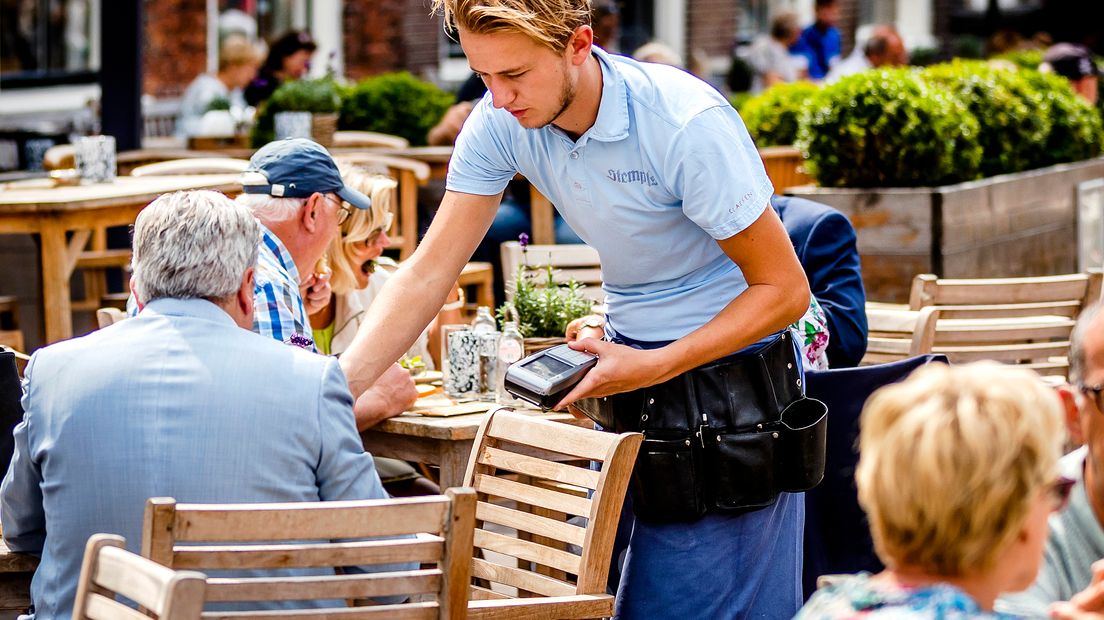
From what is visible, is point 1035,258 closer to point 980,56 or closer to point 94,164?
point 94,164

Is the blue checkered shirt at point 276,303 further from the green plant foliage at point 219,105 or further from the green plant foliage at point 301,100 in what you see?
the green plant foliage at point 219,105

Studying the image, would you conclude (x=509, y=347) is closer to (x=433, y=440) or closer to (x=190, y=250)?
(x=433, y=440)

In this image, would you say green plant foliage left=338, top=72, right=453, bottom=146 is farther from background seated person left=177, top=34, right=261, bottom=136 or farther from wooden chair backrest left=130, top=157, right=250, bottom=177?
wooden chair backrest left=130, top=157, right=250, bottom=177

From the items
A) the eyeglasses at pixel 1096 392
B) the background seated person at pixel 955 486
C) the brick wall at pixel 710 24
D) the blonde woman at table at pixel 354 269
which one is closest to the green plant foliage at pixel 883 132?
the blonde woman at table at pixel 354 269

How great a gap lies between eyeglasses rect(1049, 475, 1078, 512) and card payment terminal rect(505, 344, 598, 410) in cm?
84

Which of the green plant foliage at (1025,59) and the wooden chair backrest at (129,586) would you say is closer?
the wooden chair backrest at (129,586)

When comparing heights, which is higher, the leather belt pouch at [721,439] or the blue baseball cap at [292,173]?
the blue baseball cap at [292,173]

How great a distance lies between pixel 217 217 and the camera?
260 centimetres

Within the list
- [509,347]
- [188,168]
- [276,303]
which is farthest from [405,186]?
[276,303]

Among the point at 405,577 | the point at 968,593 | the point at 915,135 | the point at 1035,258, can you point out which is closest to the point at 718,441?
the point at 405,577

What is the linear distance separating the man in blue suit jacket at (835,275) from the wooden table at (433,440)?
2.69 feet

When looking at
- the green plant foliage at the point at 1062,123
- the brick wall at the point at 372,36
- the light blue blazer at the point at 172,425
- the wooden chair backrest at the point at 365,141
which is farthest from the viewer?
the brick wall at the point at 372,36

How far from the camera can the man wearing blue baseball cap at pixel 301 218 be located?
360cm

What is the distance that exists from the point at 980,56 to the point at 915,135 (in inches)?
571
